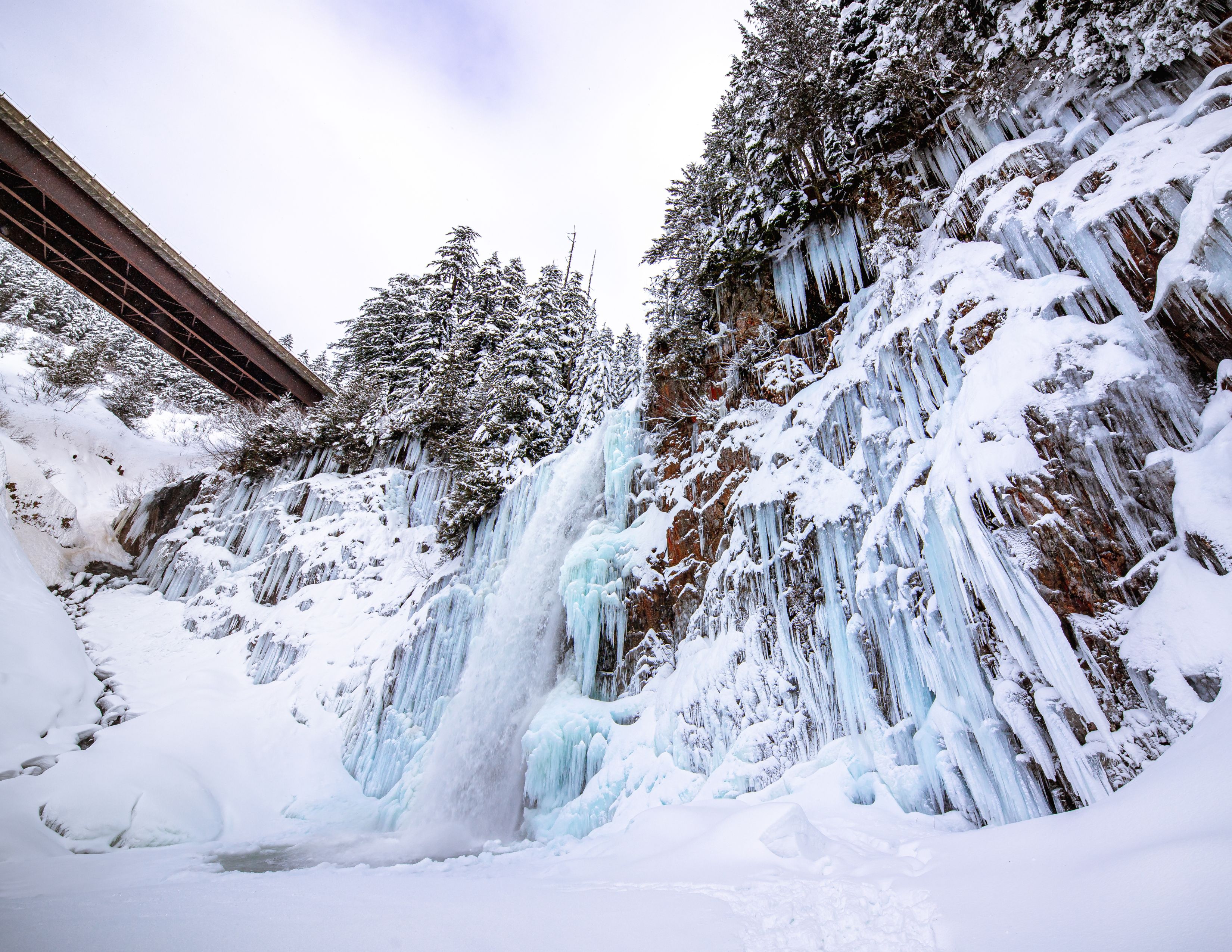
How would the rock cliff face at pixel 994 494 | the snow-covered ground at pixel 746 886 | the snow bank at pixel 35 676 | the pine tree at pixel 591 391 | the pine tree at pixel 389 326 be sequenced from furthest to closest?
the pine tree at pixel 389 326 < the pine tree at pixel 591 391 < the snow bank at pixel 35 676 < the rock cliff face at pixel 994 494 < the snow-covered ground at pixel 746 886

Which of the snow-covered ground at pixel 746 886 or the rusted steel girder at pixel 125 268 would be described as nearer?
the snow-covered ground at pixel 746 886

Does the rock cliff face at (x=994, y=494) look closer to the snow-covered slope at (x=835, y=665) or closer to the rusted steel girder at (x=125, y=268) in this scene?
the snow-covered slope at (x=835, y=665)

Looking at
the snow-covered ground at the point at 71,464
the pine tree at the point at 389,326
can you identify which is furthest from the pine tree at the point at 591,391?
the snow-covered ground at the point at 71,464

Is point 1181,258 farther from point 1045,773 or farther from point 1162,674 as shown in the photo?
point 1045,773

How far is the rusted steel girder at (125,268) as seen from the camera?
41.5 feet

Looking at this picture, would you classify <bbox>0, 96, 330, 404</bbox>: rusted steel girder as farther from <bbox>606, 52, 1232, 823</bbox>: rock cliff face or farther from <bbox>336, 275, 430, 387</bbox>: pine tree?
<bbox>606, 52, 1232, 823</bbox>: rock cliff face

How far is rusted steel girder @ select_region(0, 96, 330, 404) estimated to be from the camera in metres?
12.6

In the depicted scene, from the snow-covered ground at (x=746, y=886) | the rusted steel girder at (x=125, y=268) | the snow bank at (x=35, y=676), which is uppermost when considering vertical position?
the rusted steel girder at (x=125, y=268)

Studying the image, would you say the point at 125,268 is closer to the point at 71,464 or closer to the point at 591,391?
the point at 71,464

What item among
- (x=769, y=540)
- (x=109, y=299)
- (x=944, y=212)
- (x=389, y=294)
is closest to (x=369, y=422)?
(x=389, y=294)

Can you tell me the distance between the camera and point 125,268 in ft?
49.3

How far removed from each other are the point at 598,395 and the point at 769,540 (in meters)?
9.14

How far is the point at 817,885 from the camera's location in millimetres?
2824

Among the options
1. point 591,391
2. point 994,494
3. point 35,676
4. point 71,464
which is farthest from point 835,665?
point 71,464
